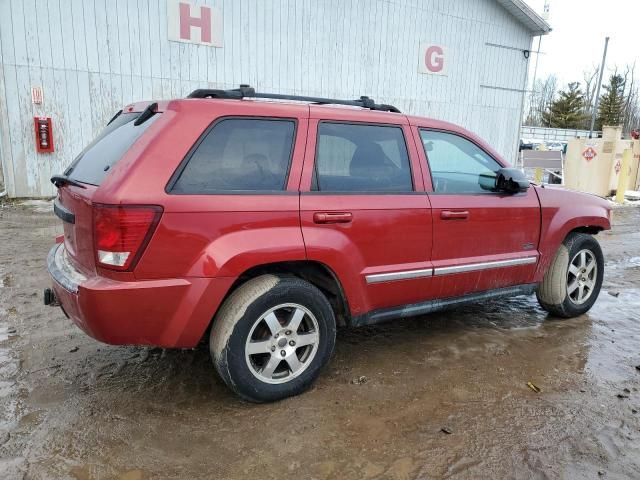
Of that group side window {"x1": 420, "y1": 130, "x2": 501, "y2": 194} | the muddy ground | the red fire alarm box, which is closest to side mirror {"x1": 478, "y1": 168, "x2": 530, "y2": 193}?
side window {"x1": 420, "y1": 130, "x2": 501, "y2": 194}

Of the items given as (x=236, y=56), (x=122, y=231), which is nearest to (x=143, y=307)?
(x=122, y=231)

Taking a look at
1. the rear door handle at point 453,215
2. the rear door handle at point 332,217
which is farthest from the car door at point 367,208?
the rear door handle at point 453,215

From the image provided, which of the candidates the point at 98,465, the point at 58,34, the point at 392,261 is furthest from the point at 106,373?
the point at 58,34

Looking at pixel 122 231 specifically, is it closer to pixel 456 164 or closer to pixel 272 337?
pixel 272 337

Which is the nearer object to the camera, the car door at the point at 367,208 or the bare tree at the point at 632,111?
the car door at the point at 367,208

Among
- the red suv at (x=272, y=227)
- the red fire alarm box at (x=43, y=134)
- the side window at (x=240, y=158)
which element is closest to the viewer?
the red suv at (x=272, y=227)

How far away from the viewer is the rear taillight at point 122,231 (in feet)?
8.24

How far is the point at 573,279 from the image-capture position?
15.0 feet

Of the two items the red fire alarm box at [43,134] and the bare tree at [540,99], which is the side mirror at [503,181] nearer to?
the red fire alarm box at [43,134]

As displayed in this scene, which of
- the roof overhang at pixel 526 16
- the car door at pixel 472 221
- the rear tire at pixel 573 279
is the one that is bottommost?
the rear tire at pixel 573 279

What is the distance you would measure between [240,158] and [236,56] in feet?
31.6

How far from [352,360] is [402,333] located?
71 centimetres

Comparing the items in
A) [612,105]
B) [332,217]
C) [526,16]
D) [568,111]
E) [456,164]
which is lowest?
[332,217]

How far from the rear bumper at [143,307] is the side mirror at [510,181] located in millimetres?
2253
